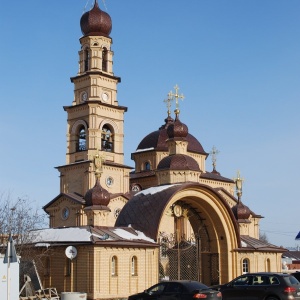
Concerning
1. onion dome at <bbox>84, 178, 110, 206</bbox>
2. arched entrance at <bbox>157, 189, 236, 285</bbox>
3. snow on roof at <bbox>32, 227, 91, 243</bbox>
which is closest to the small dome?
arched entrance at <bbox>157, 189, 236, 285</bbox>

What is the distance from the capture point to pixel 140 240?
29.9m

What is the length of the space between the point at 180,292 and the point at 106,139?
3096 cm

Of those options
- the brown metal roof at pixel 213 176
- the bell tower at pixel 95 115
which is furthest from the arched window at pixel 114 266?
the brown metal roof at pixel 213 176

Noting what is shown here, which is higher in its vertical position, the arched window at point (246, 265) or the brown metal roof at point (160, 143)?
the brown metal roof at point (160, 143)

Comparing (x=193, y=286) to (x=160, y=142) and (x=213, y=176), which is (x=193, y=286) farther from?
(x=213, y=176)

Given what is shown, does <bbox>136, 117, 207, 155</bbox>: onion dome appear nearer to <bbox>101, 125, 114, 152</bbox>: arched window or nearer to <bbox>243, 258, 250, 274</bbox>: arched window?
<bbox>101, 125, 114, 152</bbox>: arched window

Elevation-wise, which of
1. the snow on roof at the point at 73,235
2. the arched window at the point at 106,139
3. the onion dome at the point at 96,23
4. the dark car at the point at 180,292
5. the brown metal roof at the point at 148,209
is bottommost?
the dark car at the point at 180,292

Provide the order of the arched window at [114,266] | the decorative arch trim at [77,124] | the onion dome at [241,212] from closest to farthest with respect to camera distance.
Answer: the arched window at [114,266]
the onion dome at [241,212]
the decorative arch trim at [77,124]

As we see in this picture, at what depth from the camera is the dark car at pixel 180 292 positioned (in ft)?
67.4

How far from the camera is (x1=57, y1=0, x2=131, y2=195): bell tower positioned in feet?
163

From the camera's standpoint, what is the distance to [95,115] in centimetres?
4988

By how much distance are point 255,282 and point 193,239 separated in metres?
13.9

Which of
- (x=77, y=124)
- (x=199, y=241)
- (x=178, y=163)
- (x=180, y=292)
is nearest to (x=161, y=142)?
(x=77, y=124)

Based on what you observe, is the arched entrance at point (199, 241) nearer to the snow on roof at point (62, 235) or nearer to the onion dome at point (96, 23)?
the snow on roof at point (62, 235)
